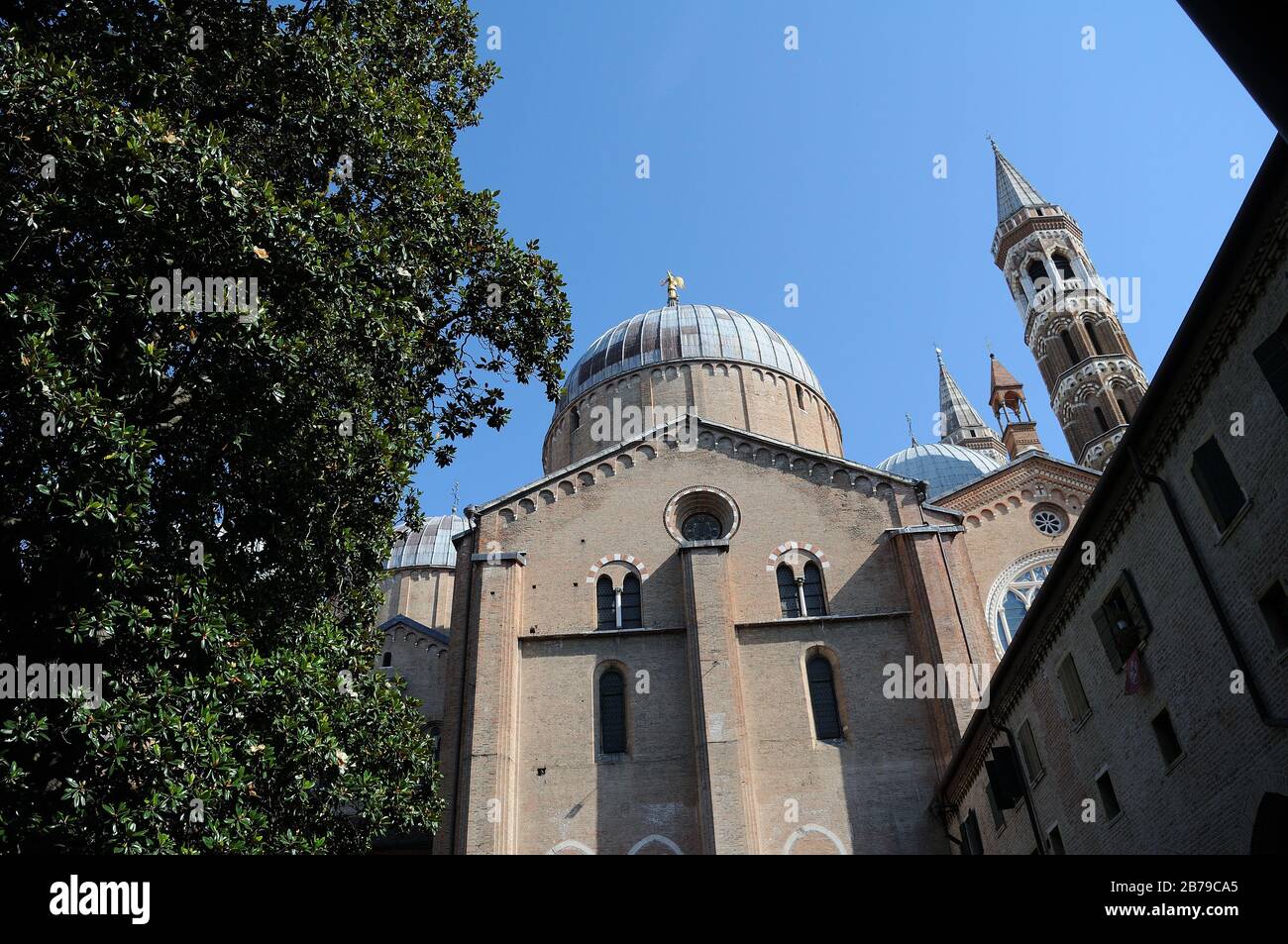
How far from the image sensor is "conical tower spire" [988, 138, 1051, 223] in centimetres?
4731

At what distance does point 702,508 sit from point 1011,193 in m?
32.4

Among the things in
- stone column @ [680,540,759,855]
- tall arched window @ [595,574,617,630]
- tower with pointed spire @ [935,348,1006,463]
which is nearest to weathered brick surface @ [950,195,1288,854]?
stone column @ [680,540,759,855]

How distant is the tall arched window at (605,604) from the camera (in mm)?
22516

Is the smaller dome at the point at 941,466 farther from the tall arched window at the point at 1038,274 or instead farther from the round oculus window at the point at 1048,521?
the round oculus window at the point at 1048,521

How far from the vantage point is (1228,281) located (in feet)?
A: 36.9

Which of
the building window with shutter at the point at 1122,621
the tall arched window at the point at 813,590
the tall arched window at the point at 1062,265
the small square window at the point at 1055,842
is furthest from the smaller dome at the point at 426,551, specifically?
the tall arched window at the point at 1062,265

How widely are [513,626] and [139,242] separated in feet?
45.5

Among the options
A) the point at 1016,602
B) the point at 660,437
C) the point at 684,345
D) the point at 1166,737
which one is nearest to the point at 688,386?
the point at 684,345

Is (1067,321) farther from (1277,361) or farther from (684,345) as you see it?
(1277,361)

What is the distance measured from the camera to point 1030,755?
1602 centimetres

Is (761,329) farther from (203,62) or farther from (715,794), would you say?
(203,62)

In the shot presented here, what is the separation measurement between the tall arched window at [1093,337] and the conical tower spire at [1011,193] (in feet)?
24.7

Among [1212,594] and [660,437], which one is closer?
[1212,594]

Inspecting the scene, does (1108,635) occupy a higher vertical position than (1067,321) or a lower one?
lower
